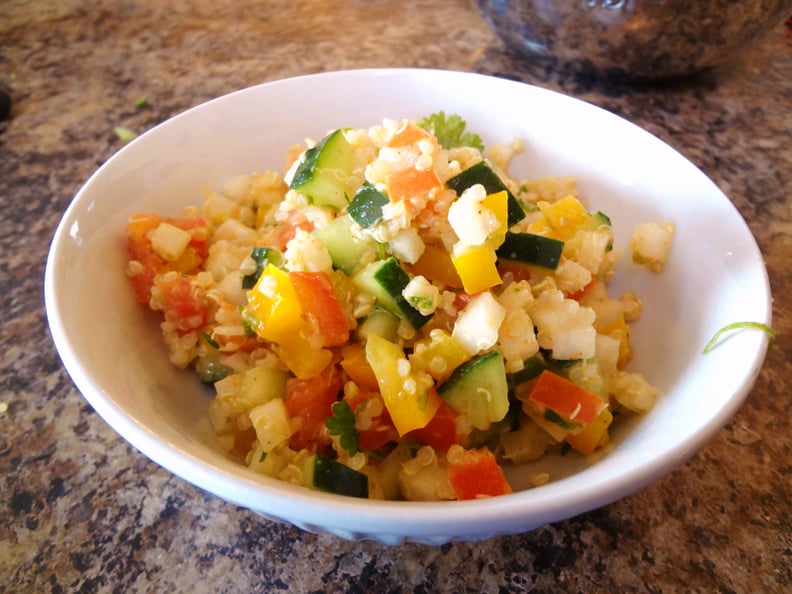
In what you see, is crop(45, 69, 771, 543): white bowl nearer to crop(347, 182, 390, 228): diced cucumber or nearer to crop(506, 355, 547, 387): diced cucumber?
crop(506, 355, 547, 387): diced cucumber

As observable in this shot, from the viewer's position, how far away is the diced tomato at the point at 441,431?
39.7 inches

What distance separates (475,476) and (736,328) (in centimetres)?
47

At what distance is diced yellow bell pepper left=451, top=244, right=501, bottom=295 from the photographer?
985mm

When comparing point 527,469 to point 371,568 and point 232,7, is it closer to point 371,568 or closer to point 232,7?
point 371,568

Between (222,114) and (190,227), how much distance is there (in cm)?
33

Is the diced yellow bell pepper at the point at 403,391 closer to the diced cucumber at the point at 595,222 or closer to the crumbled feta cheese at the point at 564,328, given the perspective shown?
the crumbled feta cheese at the point at 564,328

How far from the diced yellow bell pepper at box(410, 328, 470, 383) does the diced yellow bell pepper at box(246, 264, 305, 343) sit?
8.1 inches

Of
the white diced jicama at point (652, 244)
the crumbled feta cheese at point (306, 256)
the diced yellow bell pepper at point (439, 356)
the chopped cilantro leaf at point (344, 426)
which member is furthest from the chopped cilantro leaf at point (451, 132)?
the chopped cilantro leaf at point (344, 426)

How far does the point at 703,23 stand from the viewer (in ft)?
6.11

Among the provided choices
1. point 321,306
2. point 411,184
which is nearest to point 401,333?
point 321,306

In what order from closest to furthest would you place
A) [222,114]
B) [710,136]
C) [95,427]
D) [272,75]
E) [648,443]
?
1. [648,443]
2. [95,427]
3. [222,114]
4. [710,136]
5. [272,75]

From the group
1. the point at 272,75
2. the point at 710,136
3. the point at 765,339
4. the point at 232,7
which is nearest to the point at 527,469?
the point at 765,339

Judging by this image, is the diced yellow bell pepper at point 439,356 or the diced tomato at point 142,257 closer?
the diced yellow bell pepper at point 439,356

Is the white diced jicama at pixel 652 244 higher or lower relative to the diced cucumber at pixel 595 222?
lower
